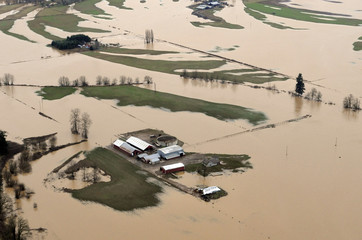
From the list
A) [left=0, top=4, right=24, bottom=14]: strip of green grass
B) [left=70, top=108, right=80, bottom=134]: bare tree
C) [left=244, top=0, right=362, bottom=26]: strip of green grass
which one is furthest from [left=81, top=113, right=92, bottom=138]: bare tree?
[left=0, top=4, right=24, bottom=14]: strip of green grass

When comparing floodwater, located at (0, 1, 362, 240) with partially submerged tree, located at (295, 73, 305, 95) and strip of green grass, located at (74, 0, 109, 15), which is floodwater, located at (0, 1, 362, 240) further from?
strip of green grass, located at (74, 0, 109, 15)

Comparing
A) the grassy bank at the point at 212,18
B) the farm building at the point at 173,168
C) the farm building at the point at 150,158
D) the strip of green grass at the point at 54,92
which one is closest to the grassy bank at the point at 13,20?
the strip of green grass at the point at 54,92

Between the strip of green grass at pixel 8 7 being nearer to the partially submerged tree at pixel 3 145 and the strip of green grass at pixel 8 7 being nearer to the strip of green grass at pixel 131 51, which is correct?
the strip of green grass at pixel 131 51

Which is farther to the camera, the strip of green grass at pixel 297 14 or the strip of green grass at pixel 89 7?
the strip of green grass at pixel 89 7

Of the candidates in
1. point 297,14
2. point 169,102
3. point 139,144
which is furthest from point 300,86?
point 297,14

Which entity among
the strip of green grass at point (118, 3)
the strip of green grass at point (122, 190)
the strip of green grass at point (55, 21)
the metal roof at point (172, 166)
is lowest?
the strip of green grass at point (122, 190)

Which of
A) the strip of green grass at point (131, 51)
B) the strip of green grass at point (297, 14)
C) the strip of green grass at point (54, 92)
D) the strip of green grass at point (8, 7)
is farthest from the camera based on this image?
the strip of green grass at point (8, 7)

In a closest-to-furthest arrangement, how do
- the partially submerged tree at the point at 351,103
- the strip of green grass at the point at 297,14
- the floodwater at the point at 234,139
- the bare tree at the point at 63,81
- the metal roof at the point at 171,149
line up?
the floodwater at the point at 234,139, the metal roof at the point at 171,149, the partially submerged tree at the point at 351,103, the bare tree at the point at 63,81, the strip of green grass at the point at 297,14
